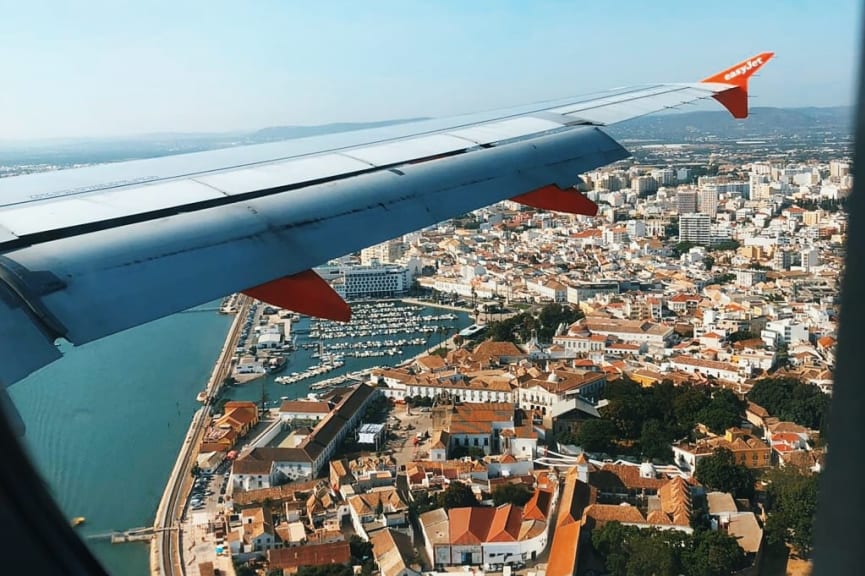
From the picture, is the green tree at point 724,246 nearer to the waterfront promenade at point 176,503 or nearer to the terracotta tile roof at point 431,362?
the terracotta tile roof at point 431,362

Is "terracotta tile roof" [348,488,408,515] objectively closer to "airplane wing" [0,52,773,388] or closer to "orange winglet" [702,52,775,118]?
"orange winglet" [702,52,775,118]

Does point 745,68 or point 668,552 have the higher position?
point 745,68

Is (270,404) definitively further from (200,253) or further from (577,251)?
(577,251)

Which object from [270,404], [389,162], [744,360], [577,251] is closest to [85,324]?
[389,162]

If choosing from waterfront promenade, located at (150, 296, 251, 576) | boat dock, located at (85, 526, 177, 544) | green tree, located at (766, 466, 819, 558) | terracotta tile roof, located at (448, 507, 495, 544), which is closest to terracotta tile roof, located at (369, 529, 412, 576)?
terracotta tile roof, located at (448, 507, 495, 544)

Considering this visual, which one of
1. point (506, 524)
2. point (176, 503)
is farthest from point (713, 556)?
point (176, 503)

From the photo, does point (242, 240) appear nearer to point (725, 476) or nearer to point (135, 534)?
point (135, 534)

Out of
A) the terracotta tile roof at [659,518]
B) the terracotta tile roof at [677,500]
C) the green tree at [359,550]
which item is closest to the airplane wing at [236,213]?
the green tree at [359,550]
